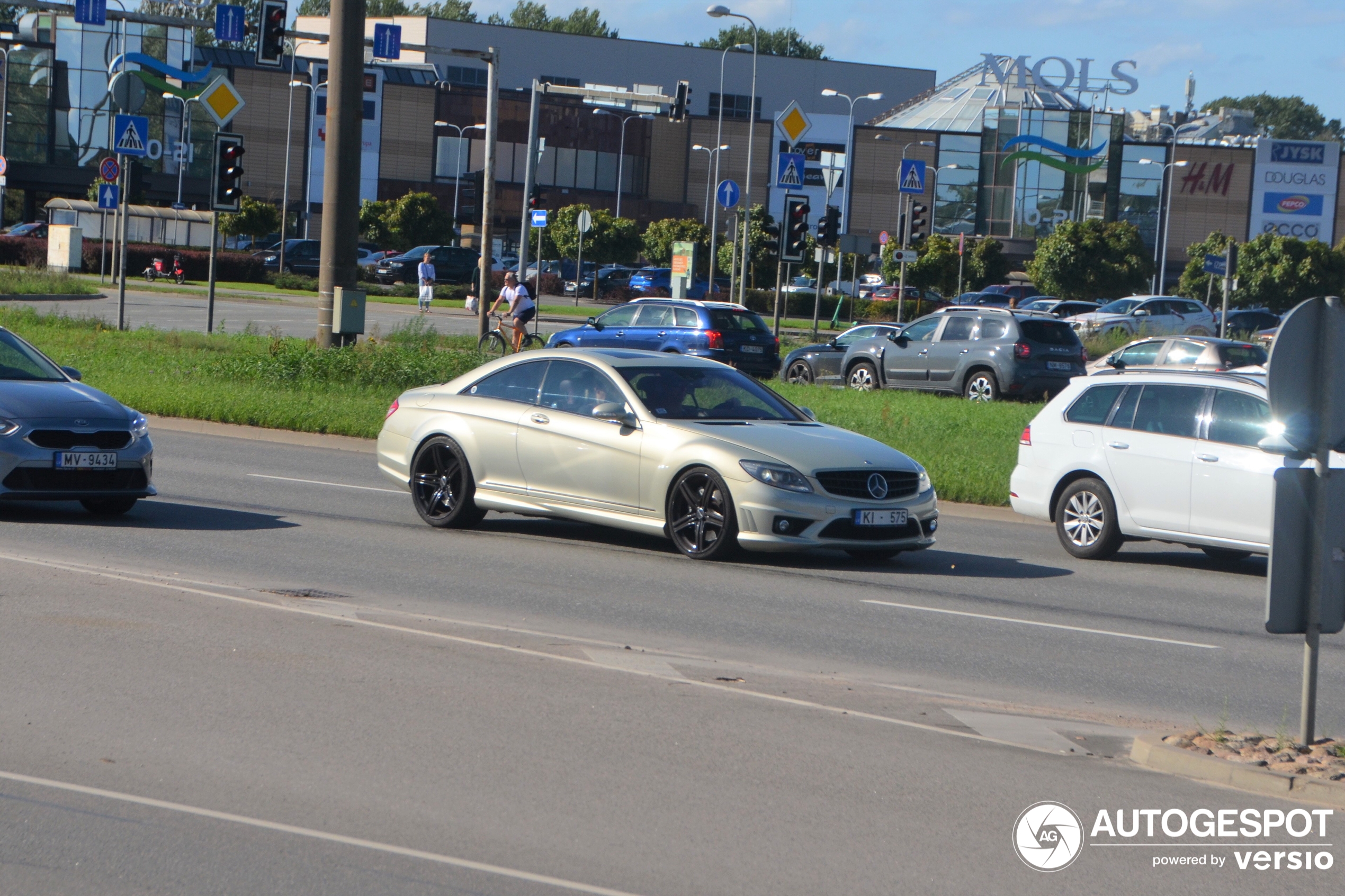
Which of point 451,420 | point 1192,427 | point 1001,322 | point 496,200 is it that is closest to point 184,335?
point 1001,322

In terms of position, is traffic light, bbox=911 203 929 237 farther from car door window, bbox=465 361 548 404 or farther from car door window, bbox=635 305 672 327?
car door window, bbox=465 361 548 404

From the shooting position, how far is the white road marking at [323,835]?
14.9ft

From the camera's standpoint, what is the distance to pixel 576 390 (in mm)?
11773

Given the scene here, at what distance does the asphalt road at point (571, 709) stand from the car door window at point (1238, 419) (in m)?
1.10

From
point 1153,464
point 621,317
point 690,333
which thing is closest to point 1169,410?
point 1153,464

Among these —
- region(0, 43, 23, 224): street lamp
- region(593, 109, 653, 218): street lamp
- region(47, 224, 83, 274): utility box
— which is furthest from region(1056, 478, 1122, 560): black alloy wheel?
region(593, 109, 653, 218): street lamp

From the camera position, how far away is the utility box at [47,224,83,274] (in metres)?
54.8

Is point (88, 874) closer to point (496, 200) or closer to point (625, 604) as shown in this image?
point (625, 604)

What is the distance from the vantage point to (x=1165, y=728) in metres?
6.95

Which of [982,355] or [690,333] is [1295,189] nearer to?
[690,333]

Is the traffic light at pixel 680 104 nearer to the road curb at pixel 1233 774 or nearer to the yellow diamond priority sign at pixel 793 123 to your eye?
the yellow diamond priority sign at pixel 793 123

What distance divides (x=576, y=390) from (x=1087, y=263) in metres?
50.4

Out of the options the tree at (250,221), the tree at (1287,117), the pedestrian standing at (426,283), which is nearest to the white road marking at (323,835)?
the pedestrian standing at (426,283)

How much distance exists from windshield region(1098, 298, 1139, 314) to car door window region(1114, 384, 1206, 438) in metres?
36.8
